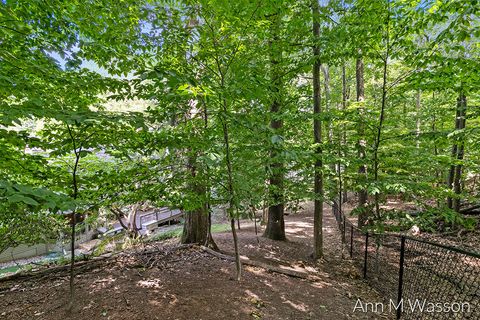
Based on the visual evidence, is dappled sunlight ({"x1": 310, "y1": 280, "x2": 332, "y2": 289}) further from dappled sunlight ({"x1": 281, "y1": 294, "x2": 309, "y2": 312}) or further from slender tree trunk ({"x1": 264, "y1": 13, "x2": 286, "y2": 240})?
slender tree trunk ({"x1": 264, "y1": 13, "x2": 286, "y2": 240})

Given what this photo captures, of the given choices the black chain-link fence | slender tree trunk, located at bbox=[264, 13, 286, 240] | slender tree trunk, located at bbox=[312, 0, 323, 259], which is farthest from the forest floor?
slender tree trunk, located at bbox=[264, 13, 286, 240]

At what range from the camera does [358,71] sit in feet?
25.1

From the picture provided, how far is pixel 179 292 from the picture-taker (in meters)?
3.40

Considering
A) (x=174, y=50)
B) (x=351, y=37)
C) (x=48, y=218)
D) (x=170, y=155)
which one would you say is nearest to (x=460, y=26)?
(x=351, y=37)

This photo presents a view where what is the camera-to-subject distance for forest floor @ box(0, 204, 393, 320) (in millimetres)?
2896

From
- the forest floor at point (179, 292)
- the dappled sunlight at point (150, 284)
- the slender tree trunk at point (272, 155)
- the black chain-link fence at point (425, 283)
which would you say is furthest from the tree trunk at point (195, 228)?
the black chain-link fence at point (425, 283)

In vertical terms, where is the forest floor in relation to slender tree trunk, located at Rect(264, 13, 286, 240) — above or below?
below

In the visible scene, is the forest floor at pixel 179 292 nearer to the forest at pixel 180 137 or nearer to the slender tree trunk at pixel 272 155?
the forest at pixel 180 137

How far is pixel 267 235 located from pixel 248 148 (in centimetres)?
517

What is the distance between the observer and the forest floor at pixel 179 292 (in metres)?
2.90

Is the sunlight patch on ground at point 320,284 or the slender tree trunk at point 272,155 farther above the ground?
the slender tree trunk at point 272,155

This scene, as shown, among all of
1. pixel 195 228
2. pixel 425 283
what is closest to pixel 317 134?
pixel 425 283

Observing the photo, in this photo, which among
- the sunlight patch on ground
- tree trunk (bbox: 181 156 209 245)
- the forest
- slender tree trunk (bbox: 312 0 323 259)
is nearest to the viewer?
the forest

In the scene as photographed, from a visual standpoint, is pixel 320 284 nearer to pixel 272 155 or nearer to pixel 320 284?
pixel 320 284
